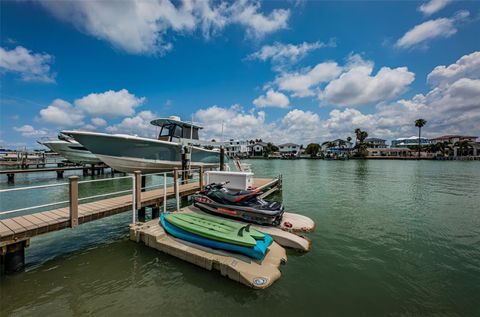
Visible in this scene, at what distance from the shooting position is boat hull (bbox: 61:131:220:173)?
44.3 ft

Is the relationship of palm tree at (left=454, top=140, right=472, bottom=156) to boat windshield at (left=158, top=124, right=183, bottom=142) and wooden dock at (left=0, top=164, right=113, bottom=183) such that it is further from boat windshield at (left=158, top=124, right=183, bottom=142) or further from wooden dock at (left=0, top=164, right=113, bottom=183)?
wooden dock at (left=0, top=164, right=113, bottom=183)

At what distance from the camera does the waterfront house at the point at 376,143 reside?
362 feet

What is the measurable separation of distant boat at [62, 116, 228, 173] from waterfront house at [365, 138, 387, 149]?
116m

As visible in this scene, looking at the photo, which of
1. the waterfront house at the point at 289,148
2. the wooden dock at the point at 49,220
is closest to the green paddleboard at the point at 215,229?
the wooden dock at the point at 49,220

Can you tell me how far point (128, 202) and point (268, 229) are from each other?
195 inches

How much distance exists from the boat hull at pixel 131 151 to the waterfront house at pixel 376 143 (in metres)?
117

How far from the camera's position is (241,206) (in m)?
7.54

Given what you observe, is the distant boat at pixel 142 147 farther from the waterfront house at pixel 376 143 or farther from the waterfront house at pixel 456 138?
the waterfront house at pixel 456 138

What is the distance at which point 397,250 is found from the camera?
21.6 feet

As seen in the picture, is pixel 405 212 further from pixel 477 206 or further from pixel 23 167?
pixel 23 167

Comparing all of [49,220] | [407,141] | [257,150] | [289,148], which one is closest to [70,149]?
[49,220]

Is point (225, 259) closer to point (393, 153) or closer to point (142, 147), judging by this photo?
point (142, 147)

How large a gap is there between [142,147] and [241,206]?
34.2 feet

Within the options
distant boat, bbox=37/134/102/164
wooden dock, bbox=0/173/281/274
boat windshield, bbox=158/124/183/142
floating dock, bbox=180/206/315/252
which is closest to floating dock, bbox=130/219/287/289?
floating dock, bbox=180/206/315/252
